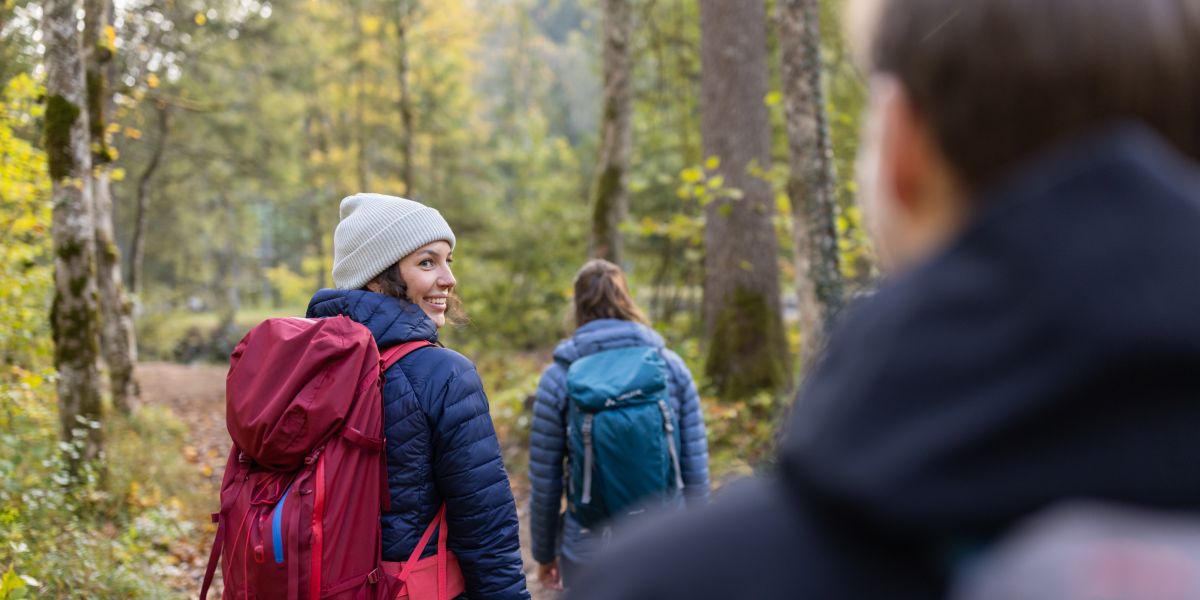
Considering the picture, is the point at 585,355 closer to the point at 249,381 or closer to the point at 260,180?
the point at 249,381

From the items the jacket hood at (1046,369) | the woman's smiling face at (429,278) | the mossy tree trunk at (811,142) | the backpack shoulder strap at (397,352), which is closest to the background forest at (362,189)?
the mossy tree trunk at (811,142)

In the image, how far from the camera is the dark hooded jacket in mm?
605

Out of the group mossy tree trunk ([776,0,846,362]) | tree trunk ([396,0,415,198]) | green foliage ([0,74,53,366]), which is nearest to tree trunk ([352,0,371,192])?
tree trunk ([396,0,415,198])

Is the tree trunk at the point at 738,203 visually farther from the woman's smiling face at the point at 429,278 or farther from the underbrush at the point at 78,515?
the woman's smiling face at the point at 429,278

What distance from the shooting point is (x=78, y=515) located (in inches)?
251

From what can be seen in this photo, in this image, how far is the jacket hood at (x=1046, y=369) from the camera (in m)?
0.60

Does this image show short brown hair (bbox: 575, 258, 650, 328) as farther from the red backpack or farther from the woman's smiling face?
the red backpack

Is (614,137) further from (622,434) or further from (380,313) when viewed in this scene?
(380,313)

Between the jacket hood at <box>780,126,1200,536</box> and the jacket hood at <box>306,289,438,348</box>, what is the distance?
2.28m

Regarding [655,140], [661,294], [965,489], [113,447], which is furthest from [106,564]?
[661,294]

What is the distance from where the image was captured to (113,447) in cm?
817

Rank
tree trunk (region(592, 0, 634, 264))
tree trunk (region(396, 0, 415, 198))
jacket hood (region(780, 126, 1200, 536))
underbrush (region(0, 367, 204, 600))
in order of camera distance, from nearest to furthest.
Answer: jacket hood (region(780, 126, 1200, 536)) < underbrush (region(0, 367, 204, 600)) < tree trunk (region(592, 0, 634, 264)) < tree trunk (region(396, 0, 415, 198))

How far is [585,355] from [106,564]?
3972mm

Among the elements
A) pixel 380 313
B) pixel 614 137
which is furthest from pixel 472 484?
pixel 614 137
